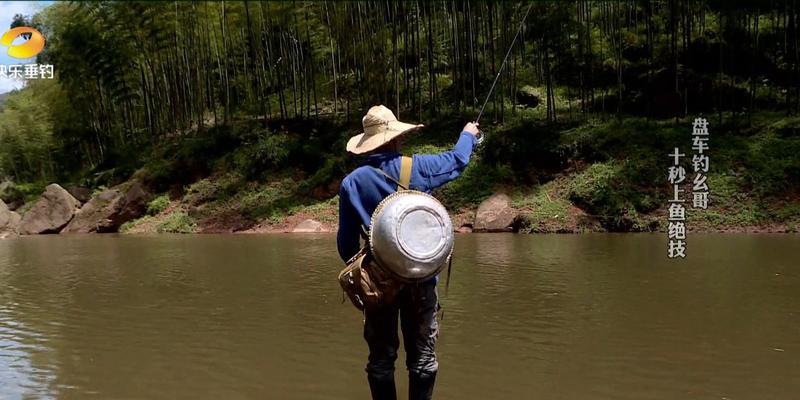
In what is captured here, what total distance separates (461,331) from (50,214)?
1666 cm

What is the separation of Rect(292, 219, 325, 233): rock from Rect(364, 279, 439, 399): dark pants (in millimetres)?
12093

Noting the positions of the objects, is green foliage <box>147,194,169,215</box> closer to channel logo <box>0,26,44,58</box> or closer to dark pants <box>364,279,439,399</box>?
channel logo <box>0,26,44,58</box>

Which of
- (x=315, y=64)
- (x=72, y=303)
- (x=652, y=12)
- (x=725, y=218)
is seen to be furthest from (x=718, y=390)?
(x=315, y=64)

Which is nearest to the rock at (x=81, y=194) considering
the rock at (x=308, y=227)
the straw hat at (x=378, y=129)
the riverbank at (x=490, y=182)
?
the riverbank at (x=490, y=182)

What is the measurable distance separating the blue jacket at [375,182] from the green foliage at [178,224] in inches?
576

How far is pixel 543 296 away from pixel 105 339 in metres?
3.18

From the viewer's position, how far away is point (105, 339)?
409cm

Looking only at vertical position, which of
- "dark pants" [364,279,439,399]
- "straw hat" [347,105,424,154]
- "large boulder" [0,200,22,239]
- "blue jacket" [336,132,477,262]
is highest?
"straw hat" [347,105,424,154]

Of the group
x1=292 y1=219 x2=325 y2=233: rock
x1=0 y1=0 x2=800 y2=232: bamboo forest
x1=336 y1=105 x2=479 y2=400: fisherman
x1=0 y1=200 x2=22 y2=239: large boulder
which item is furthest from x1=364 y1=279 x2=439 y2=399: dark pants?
x1=0 y1=200 x2=22 y2=239: large boulder

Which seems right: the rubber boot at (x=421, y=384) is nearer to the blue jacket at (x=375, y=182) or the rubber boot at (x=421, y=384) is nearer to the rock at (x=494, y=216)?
the blue jacket at (x=375, y=182)

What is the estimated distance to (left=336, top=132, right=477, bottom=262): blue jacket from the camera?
7.09 feet

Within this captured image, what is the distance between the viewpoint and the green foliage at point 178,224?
1611cm

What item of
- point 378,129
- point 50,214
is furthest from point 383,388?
point 50,214

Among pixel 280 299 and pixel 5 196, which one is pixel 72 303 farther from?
pixel 5 196
